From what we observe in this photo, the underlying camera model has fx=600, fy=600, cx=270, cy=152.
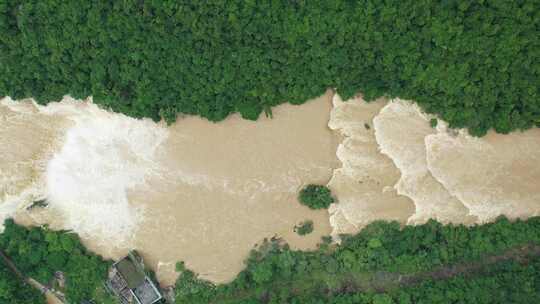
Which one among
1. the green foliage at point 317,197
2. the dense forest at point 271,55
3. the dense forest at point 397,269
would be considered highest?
the dense forest at point 271,55

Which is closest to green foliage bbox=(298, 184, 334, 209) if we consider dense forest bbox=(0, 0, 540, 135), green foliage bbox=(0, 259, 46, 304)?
dense forest bbox=(0, 0, 540, 135)

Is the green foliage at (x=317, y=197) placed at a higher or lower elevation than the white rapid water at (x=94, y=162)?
lower

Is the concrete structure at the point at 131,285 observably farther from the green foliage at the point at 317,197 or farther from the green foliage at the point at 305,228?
the green foliage at the point at 317,197

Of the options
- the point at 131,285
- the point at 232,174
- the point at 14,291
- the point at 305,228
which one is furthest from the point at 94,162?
the point at 305,228

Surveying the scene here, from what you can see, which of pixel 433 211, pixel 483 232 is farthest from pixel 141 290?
pixel 483 232

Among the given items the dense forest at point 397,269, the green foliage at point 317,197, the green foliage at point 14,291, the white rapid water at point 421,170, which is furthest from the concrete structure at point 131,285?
the white rapid water at point 421,170

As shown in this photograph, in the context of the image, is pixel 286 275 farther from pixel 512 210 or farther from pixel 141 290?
pixel 512 210

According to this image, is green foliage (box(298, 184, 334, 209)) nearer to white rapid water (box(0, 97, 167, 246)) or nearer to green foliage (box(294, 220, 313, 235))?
green foliage (box(294, 220, 313, 235))
